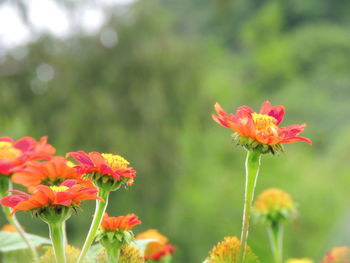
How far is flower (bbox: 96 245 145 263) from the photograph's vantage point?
290mm

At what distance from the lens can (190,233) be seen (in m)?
5.17

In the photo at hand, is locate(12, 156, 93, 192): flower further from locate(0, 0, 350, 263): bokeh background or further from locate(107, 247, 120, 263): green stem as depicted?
locate(0, 0, 350, 263): bokeh background

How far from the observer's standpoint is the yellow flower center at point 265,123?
31cm

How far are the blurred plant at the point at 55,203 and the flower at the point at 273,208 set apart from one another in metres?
0.24

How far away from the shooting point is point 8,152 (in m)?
0.34

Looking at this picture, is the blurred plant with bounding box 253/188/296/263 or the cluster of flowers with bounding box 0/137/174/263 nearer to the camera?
the cluster of flowers with bounding box 0/137/174/263

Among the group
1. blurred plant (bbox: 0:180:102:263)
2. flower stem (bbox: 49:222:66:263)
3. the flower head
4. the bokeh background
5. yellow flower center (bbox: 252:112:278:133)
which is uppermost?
the bokeh background

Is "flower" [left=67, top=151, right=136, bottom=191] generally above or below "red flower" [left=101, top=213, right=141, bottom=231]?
above

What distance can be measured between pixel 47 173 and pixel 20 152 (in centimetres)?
4

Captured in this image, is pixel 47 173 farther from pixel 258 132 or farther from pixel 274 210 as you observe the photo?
pixel 274 210

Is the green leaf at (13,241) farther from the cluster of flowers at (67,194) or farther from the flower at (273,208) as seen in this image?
the flower at (273,208)

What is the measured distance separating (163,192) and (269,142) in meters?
4.77

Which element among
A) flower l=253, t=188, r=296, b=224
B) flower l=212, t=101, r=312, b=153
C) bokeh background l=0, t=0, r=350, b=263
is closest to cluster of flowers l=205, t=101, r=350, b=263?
flower l=212, t=101, r=312, b=153

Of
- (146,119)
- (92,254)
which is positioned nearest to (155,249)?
(92,254)
